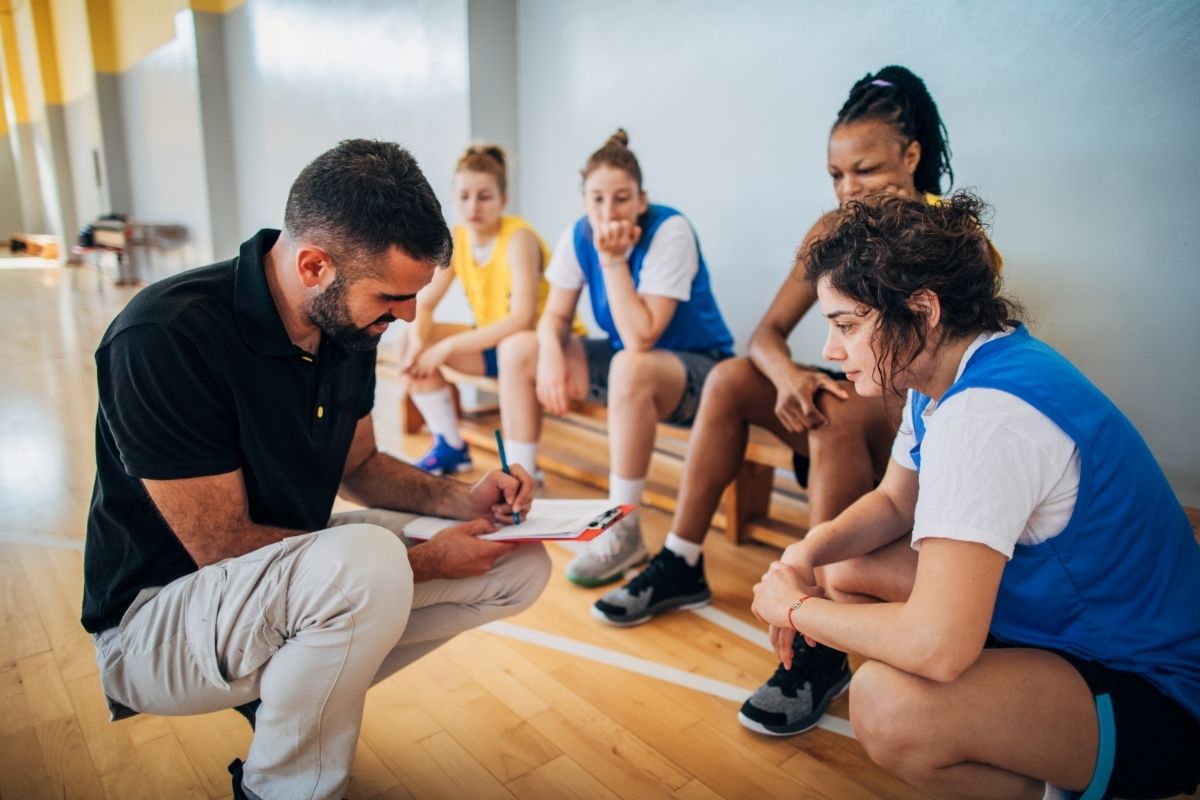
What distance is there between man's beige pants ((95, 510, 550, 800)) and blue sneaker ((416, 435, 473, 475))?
1811 mm

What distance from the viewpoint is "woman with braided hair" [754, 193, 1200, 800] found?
0.90 metres

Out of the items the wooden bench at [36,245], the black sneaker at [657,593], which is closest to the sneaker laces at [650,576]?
the black sneaker at [657,593]

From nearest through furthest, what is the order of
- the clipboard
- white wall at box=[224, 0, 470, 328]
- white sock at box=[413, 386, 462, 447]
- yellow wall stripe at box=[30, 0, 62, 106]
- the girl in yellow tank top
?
the clipboard → the girl in yellow tank top → white sock at box=[413, 386, 462, 447] → white wall at box=[224, 0, 470, 328] → yellow wall stripe at box=[30, 0, 62, 106]

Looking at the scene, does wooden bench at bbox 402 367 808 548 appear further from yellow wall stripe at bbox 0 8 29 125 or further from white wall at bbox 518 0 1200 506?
yellow wall stripe at bbox 0 8 29 125

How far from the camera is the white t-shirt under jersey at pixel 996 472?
882mm

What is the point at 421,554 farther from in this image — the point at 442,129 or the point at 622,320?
the point at 442,129

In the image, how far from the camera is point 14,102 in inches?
482

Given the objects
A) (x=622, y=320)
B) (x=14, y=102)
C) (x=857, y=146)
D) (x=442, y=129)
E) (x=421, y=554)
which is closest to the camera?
(x=421, y=554)

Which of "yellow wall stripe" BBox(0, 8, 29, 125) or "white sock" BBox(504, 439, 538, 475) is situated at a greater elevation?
"yellow wall stripe" BBox(0, 8, 29, 125)

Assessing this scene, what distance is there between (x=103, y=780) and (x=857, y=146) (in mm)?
1960

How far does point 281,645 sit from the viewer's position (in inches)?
41.5

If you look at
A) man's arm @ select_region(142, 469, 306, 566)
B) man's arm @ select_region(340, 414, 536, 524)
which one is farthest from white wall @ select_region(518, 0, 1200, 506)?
man's arm @ select_region(142, 469, 306, 566)

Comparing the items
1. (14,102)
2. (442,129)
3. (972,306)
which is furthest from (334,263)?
(14,102)

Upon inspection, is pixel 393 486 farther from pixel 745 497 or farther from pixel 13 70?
pixel 13 70
